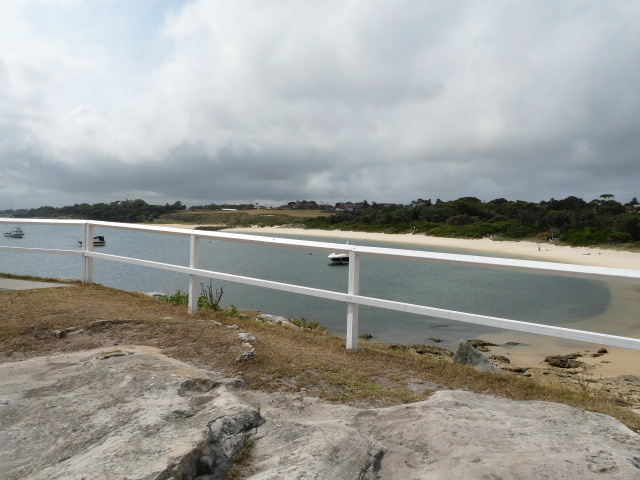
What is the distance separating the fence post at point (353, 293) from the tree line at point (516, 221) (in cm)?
4450

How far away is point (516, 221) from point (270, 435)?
2615 inches

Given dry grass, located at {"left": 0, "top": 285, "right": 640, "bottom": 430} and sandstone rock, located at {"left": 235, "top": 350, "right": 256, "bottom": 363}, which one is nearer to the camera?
dry grass, located at {"left": 0, "top": 285, "right": 640, "bottom": 430}

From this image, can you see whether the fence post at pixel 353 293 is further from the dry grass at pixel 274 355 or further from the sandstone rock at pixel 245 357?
the sandstone rock at pixel 245 357

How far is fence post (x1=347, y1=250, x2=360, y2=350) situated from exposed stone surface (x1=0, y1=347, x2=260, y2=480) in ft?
6.06

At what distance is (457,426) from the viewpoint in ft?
9.89

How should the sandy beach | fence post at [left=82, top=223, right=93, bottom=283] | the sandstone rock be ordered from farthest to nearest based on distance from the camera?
the sandy beach < fence post at [left=82, top=223, right=93, bottom=283] < the sandstone rock

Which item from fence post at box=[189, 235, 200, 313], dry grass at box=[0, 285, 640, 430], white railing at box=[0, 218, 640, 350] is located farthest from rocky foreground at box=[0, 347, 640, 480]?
fence post at box=[189, 235, 200, 313]

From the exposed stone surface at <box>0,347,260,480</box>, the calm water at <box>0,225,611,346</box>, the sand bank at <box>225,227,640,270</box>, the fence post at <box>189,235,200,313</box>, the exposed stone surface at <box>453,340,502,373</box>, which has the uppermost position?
the fence post at <box>189,235,200,313</box>

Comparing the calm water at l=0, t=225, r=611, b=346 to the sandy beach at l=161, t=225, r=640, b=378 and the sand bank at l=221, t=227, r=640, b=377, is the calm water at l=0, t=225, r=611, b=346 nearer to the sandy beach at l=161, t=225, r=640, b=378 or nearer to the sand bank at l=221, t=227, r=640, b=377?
the sandy beach at l=161, t=225, r=640, b=378

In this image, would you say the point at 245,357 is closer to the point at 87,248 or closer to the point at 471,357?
the point at 471,357

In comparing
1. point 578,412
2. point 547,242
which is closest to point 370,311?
point 578,412

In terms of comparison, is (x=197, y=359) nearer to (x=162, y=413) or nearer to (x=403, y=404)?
(x=162, y=413)

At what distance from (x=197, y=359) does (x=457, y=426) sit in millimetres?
2679

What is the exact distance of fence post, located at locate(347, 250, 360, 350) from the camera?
208 inches
